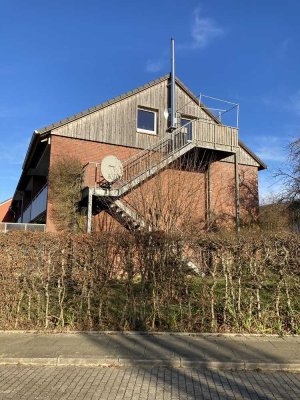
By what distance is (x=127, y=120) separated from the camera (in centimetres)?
2102

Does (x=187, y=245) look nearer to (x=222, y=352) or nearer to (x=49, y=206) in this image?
(x=222, y=352)

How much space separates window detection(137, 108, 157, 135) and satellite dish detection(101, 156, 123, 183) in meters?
5.02

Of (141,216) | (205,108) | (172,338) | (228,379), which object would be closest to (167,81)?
(205,108)

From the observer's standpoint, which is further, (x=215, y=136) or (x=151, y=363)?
(x=215, y=136)

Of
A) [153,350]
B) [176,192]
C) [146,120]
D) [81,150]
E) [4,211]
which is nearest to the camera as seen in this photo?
[153,350]

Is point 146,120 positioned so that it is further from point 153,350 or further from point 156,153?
point 153,350

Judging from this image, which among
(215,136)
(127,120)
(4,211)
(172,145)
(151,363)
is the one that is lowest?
(151,363)

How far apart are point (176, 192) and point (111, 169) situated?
307 centimetres

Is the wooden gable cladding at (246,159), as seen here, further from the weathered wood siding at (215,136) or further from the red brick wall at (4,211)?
the red brick wall at (4,211)

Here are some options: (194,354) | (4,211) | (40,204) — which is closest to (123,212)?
(40,204)

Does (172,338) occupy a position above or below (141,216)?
below

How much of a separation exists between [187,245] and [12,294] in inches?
141

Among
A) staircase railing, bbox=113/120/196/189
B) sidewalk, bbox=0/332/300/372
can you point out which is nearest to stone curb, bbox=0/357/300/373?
sidewalk, bbox=0/332/300/372

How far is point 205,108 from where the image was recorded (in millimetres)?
22891
